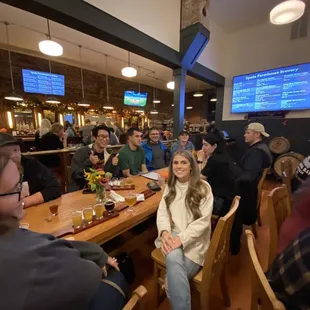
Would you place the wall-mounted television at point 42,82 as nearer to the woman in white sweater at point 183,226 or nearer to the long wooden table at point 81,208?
the long wooden table at point 81,208

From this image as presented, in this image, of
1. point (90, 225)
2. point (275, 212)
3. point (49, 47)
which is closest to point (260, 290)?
point (275, 212)

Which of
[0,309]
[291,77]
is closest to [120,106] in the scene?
[291,77]

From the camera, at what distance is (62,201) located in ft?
5.46

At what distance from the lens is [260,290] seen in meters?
0.72

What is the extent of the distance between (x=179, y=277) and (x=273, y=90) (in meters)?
5.39

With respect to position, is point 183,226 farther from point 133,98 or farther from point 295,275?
point 133,98

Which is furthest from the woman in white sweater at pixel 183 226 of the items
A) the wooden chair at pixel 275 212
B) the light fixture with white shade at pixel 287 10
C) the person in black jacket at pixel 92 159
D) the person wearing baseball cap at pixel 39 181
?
the light fixture with white shade at pixel 287 10

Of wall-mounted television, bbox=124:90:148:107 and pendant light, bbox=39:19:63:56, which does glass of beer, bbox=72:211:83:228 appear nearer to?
pendant light, bbox=39:19:63:56

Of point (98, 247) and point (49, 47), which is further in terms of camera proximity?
point (49, 47)

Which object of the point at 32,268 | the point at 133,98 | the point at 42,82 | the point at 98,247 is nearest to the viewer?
the point at 32,268

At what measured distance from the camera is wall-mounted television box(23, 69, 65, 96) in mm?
4956

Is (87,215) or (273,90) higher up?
(273,90)

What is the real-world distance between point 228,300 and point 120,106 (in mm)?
7778

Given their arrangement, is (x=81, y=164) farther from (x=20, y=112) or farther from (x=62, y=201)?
(x=20, y=112)
